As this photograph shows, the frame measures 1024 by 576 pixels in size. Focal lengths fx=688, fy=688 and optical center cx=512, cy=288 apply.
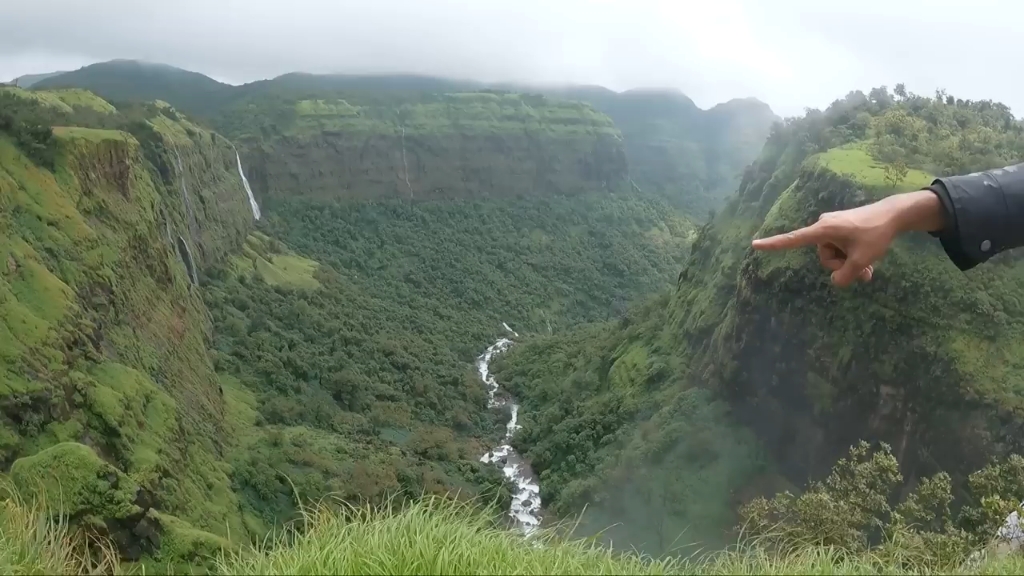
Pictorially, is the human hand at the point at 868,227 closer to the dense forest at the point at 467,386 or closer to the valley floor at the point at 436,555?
the valley floor at the point at 436,555

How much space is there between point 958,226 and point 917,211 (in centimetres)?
15

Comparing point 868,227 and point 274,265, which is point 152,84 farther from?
point 868,227

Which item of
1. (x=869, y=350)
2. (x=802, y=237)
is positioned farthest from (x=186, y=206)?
(x=802, y=237)

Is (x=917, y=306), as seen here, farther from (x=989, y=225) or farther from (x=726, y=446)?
(x=989, y=225)

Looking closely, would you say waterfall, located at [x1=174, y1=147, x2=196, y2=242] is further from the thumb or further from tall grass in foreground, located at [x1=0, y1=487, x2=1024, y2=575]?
the thumb

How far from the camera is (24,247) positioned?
15.8 m

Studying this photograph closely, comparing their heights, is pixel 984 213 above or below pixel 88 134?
below

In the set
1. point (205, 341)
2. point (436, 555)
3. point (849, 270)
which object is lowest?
point (205, 341)

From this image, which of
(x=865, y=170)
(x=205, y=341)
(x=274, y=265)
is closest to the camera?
(x=865, y=170)

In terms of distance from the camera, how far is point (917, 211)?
2586 millimetres

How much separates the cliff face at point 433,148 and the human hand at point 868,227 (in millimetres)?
70254

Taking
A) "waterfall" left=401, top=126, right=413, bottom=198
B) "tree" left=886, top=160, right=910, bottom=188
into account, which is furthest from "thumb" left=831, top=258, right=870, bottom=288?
"waterfall" left=401, top=126, right=413, bottom=198

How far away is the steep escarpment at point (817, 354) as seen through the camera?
1741 cm

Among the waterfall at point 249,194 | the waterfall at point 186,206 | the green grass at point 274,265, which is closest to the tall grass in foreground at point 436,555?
the waterfall at point 186,206
